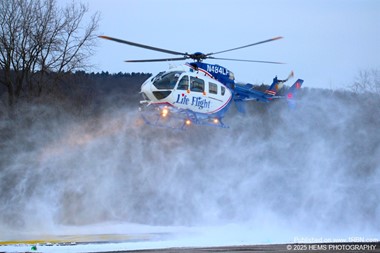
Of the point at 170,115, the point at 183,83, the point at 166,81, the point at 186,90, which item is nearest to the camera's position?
the point at 166,81

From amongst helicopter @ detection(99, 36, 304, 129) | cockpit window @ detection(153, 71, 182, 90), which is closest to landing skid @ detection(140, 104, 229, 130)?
helicopter @ detection(99, 36, 304, 129)

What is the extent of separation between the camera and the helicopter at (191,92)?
1001 inches

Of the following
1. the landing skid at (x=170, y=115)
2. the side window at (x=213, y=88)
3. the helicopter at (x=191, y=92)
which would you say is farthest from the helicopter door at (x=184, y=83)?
the side window at (x=213, y=88)

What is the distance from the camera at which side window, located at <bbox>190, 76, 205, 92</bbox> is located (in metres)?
26.0

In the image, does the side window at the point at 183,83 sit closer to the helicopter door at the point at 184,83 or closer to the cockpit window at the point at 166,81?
the helicopter door at the point at 184,83

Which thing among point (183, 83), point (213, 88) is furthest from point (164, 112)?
point (213, 88)

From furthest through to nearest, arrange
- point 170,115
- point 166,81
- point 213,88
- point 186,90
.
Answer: point 213,88 < point 170,115 < point 186,90 < point 166,81

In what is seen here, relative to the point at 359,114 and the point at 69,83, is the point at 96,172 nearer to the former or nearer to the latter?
the point at 69,83

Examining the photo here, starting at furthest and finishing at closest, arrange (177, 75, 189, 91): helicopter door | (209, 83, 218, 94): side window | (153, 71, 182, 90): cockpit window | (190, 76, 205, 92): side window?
(209, 83, 218, 94): side window < (190, 76, 205, 92): side window < (177, 75, 189, 91): helicopter door < (153, 71, 182, 90): cockpit window

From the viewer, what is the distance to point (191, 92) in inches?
1024

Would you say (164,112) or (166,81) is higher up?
(166,81)

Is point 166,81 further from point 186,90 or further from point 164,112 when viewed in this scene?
point 164,112

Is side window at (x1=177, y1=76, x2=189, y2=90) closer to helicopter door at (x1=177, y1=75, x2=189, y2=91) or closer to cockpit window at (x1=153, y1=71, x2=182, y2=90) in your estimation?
helicopter door at (x1=177, y1=75, x2=189, y2=91)

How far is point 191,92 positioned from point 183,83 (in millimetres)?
547
